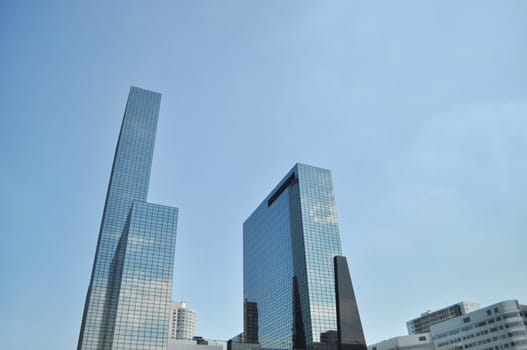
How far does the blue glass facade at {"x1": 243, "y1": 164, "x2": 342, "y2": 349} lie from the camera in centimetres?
11475

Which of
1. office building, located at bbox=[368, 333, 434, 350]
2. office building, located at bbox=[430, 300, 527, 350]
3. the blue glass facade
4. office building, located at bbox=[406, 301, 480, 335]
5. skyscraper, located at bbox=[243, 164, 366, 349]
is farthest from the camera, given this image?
office building, located at bbox=[406, 301, 480, 335]

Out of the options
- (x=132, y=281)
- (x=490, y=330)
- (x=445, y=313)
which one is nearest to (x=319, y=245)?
(x=490, y=330)

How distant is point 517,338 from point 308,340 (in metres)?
51.8

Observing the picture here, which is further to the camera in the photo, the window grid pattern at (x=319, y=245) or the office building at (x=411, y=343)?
the office building at (x=411, y=343)

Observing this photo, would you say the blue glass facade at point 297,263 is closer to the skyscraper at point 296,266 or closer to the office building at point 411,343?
the skyscraper at point 296,266

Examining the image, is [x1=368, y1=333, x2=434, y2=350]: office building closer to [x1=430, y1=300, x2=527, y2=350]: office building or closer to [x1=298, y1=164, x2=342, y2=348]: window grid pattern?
[x1=430, y1=300, x2=527, y2=350]: office building

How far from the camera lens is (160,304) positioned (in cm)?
12719

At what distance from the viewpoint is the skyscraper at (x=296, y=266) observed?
114250 mm

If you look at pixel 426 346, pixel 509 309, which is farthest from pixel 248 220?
pixel 509 309

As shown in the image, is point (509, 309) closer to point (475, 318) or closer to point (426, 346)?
point (475, 318)

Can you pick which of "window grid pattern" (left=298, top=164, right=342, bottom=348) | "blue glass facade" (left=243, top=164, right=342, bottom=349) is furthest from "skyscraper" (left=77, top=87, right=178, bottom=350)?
"window grid pattern" (left=298, top=164, right=342, bottom=348)

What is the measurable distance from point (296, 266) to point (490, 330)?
5440cm

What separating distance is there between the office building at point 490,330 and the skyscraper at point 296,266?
4131 centimetres

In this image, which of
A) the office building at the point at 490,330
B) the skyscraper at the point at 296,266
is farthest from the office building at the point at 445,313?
the skyscraper at the point at 296,266
